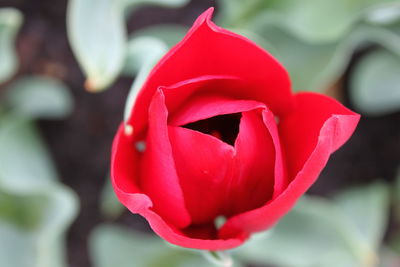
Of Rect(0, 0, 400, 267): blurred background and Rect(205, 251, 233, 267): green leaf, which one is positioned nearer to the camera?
Rect(205, 251, 233, 267): green leaf

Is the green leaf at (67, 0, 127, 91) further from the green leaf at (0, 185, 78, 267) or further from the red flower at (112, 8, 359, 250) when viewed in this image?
the green leaf at (0, 185, 78, 267)

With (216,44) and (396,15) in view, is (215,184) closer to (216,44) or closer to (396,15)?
(216,44)

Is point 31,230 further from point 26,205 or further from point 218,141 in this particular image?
point 218,141

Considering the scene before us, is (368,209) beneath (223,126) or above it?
beneath

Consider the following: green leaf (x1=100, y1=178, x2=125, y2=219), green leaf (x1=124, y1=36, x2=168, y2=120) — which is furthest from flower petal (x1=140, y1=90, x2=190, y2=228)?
green leaf (x1=100, y1=178, x2=125, y2=219)

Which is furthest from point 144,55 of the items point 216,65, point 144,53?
point 216,65

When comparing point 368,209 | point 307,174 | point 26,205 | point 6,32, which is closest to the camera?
point 307,174

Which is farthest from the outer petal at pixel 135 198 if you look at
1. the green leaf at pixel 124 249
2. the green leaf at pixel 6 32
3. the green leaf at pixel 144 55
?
the green leaf at pixel 124 249

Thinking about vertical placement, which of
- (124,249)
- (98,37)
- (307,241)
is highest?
(98,37)
